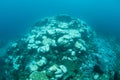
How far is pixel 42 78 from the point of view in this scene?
11.2m

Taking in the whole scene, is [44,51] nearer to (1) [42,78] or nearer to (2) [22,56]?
(2) [22,56]

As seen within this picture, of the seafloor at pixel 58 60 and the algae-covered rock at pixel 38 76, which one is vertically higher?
the seafloor at pixel 58 60

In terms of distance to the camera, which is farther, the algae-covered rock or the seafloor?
the seafloor

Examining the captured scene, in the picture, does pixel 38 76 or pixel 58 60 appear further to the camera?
pixel 58 60

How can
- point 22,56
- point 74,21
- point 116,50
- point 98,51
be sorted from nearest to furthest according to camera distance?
point 22,56
point 98,51
point 116,50
point 74,21

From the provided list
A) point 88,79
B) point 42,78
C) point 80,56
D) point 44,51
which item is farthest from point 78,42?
point 42,78

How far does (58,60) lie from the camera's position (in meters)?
12.9

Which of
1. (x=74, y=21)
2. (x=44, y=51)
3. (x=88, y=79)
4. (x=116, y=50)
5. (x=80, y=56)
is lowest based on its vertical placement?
(x=88, y=79)

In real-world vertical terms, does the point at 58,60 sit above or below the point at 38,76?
above

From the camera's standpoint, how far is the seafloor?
11.7 m

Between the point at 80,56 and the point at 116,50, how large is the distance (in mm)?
7355

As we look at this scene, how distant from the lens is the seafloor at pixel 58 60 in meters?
11.7

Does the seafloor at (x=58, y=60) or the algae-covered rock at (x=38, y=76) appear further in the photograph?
the seafloor at (x=58, y=60)

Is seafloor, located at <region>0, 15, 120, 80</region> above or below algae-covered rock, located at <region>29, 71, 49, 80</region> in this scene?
above
